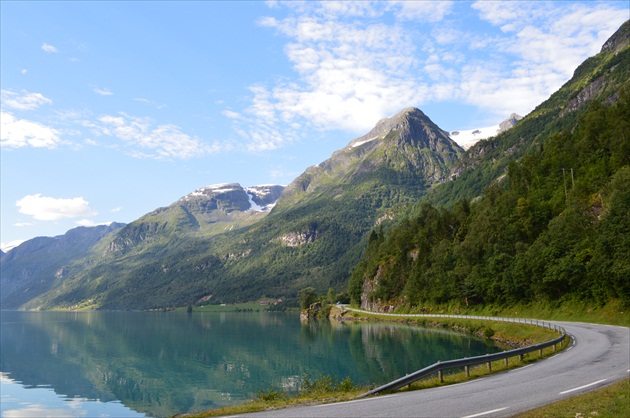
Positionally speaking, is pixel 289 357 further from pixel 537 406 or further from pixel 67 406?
pixel 537 406

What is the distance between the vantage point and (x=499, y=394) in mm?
20875

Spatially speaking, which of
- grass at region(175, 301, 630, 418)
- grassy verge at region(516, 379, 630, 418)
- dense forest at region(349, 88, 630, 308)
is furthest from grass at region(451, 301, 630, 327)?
grassy verge at region(516, 379, 630, 418)

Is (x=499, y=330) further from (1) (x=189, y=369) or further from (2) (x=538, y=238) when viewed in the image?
(1) (x=189, y=369)

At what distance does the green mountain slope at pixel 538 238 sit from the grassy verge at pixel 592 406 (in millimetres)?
47196

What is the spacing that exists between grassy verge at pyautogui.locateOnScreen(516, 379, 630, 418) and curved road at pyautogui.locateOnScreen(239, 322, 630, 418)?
30.0 inches

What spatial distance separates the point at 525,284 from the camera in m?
84.8

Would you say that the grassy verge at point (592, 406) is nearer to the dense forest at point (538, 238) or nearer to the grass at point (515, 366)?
the grass at point (515, 366)

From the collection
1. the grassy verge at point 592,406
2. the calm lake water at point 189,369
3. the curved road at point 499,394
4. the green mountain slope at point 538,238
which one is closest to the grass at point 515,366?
the grassy verge at point 592,406

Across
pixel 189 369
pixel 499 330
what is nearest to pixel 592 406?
pixel 499 330

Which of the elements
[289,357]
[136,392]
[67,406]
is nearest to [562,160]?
[289,357]

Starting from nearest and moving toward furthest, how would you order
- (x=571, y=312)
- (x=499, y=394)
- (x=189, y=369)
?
(x=499, y=394)
(x=189, y=369)
(x=571, y=312)

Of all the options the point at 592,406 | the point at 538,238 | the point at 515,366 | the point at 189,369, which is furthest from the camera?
the point at 538,238

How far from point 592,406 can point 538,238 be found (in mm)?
75685

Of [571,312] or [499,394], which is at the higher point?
[499,394]
